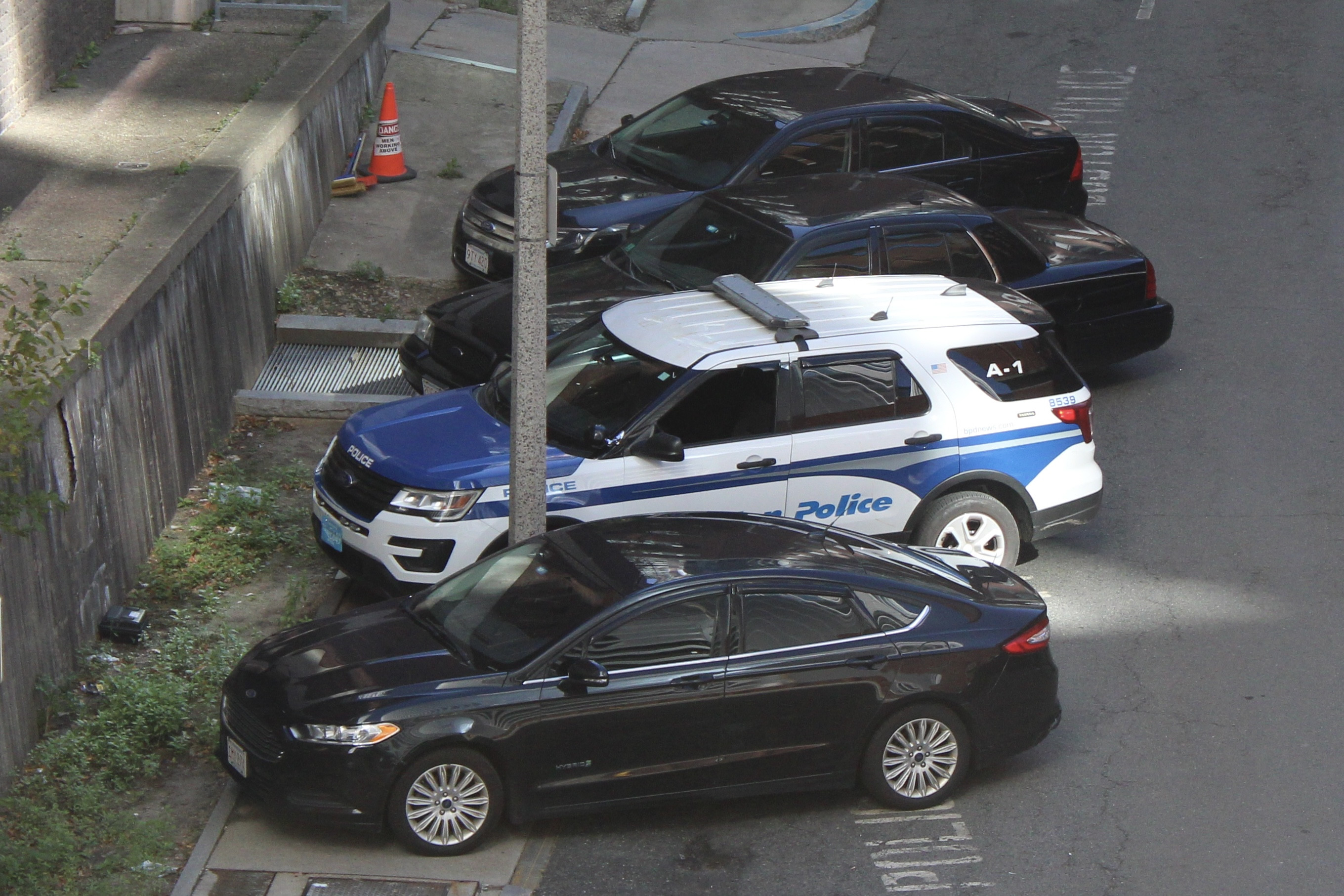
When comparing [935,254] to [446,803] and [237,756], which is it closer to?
[446,803]

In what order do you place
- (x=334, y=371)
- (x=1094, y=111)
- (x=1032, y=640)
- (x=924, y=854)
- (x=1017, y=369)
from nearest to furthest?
(x=924, y=854), (x=1032, y=640), (x=1017, y=369), (x=334, y=371), (x=1094, y=111)

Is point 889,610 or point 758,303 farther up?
point 758,303

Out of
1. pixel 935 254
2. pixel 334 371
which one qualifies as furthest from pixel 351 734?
pixel 935 254

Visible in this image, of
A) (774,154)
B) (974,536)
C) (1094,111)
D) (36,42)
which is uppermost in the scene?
(36,42)

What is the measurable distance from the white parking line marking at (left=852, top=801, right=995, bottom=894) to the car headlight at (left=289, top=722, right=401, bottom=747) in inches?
92.3

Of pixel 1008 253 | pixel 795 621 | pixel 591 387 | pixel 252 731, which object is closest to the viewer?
pixel 252 731

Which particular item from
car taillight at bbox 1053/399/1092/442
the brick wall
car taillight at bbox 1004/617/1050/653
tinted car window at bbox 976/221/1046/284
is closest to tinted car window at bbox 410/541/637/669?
car taillight at bbox 1004/617/1050/653

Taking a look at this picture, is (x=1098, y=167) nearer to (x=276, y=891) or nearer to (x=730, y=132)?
(x=730, y=132)

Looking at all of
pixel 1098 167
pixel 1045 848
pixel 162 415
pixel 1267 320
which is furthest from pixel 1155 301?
pixel 162 415

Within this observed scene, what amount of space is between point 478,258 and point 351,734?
6.74m

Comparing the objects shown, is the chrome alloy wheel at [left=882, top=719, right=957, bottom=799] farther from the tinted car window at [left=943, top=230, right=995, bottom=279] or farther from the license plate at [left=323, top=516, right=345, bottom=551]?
the tinted car window at [left=943, top=230, right=995, bottom=279]

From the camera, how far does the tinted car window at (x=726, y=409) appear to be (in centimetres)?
921

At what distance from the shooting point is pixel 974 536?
988 centimetres

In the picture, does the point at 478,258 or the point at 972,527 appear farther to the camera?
the point at 478,258
